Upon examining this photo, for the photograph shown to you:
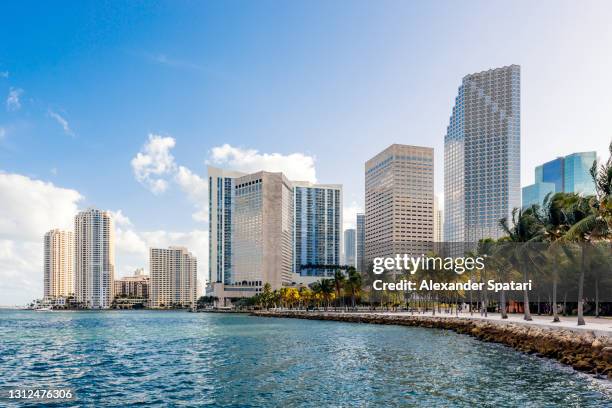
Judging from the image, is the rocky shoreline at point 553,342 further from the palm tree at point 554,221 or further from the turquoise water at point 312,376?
the palm tree at point 554,221

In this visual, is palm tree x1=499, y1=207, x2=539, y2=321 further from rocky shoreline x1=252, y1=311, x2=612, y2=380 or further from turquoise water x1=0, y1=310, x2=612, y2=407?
turquoise water x1=0, y1=310, x2=612, y2=407

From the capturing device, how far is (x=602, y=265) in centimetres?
8756

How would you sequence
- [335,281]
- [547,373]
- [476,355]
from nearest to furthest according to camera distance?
[547,373]
[476,355]
[335,281]

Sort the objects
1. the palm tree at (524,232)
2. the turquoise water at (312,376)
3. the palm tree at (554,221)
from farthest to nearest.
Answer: the palm tree at (524,232) → the palm tree at (554,221) → the turquoise water at (312,376)

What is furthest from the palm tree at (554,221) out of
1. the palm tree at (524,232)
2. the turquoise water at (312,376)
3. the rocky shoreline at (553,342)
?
the turquoise water at (312,376)

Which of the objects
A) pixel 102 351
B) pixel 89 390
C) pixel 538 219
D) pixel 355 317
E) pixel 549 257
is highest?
pixel 538 219

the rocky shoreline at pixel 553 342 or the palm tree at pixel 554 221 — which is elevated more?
the palm tree at pixel 554 221

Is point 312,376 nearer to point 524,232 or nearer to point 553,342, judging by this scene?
point 553,342

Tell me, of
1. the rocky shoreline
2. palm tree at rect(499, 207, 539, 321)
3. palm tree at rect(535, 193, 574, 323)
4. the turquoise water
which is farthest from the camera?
palm tree at rect(499, 207, 539, 321)

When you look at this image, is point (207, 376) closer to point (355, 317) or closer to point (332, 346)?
point (332, 346)

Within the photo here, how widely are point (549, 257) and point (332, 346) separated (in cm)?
3452

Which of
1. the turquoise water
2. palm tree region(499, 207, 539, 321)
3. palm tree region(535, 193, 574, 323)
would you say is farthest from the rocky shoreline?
palm tree region(499, 207, 539, 321)

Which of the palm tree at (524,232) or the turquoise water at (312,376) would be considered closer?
the turquoise water at (312,376)

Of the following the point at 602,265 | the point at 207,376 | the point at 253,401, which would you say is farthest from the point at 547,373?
the point at 602,265
